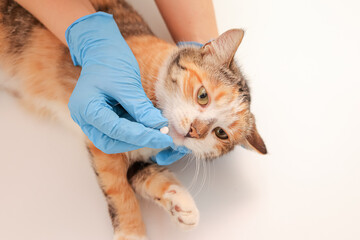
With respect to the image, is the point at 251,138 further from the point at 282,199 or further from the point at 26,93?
the point at 26,93

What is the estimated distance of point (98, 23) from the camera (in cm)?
116

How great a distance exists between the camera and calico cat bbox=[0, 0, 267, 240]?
1.08 meters

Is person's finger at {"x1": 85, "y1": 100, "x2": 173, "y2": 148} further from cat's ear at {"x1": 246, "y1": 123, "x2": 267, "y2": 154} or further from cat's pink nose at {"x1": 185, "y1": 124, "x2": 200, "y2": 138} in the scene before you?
cat's ear at {"x1": 246, "y1": 123, "x2": 267, "y2": 154}

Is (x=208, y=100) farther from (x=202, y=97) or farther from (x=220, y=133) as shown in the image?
(x=220, y=133)

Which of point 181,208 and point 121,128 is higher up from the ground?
point 121,128

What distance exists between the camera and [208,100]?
1.09 m

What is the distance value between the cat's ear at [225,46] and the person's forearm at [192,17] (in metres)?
0.38

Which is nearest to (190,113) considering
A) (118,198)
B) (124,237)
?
(118,198)

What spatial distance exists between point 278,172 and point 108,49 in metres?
0.99

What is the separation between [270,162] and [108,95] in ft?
2.83

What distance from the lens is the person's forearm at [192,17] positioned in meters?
1.50

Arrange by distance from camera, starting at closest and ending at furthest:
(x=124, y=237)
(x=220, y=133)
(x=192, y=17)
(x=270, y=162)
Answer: (x=220, y=133) < (x=124, y=237) < (x=270, y=162) < (x=192, y=17)

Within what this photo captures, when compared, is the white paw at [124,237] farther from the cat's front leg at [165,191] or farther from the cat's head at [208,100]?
the cat's head at [208,100]

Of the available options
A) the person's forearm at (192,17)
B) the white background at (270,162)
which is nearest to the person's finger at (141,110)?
the white background at (270,162)
